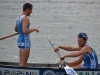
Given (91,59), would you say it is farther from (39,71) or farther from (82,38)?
(39,71)

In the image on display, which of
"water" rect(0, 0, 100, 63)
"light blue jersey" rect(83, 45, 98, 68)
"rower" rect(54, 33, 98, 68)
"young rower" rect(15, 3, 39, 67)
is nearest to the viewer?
"rower" rect(54, 33, 98, 68)

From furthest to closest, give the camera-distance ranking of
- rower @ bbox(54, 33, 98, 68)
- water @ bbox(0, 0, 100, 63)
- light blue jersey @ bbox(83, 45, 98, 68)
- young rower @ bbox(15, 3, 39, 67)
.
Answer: water @ bbox(0, 0, 100, 63)
young rower @ bbox(15, 3, 39, 67)
light blue jersey @ bbox(83, 45, 98, 68)
rower @ bbox(54, 33, 98, 68)

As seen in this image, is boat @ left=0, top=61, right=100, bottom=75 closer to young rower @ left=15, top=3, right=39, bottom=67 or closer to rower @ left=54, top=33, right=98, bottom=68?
rower @ left=54, top=33, right=98, bottom=68

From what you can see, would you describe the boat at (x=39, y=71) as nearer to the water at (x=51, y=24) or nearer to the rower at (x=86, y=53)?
the rower at (x=86, y=53)

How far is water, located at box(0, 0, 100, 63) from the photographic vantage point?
57.7 ft

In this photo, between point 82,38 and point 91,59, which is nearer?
point 82,38

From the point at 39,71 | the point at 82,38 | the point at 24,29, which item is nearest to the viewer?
the point at 82,38

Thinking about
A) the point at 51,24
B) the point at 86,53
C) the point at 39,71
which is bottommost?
the point at 51,24

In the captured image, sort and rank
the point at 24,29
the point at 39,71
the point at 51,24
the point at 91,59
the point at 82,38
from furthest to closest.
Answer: the point at 51,24 < the point at 24,29 < the point at 39,71 < the point at 91,59 < the point at 82,38

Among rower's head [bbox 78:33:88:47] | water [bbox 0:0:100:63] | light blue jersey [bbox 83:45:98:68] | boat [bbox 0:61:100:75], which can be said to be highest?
rower's head [bbox 78:33:88:47]

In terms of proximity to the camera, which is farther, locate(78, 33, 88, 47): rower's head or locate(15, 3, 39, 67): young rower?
locate(15, 3, 39, 67): young rower

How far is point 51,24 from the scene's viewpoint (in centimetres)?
2495

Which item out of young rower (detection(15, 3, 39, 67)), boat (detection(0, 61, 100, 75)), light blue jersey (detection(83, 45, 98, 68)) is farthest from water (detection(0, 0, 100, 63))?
light blue jersey (detection(83, 45, 98, 68))

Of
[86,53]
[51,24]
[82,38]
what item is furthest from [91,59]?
[51,24]
